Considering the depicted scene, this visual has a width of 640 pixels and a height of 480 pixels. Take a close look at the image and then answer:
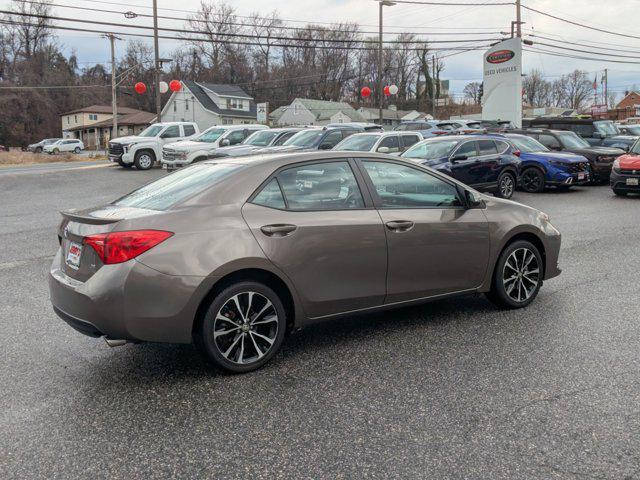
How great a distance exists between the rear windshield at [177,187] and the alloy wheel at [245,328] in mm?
857

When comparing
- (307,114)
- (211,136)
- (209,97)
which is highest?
(209,97)

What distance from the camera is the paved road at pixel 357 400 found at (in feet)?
10.0

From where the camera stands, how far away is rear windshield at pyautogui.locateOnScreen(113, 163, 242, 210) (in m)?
4.34

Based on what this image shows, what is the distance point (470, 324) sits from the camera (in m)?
5.29

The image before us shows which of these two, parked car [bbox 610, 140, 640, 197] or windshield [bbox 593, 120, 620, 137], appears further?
windshield [bbox 593, 120, 620, 137]

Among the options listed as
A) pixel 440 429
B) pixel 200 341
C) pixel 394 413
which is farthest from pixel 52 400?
pixel 440 429

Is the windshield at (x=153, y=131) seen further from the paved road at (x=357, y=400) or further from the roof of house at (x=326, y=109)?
the roof of house at (x=326, y=109)

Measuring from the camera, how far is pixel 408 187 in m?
5.07

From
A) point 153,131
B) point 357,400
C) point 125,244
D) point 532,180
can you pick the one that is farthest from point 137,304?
point 153,131

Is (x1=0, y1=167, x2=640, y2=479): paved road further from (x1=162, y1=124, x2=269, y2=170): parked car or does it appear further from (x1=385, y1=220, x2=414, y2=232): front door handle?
(x1=162, y1=124, x2=269, y2=170): parked car

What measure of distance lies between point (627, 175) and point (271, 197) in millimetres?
13284

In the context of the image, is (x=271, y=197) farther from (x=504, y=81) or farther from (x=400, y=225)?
(x=504, y=81)

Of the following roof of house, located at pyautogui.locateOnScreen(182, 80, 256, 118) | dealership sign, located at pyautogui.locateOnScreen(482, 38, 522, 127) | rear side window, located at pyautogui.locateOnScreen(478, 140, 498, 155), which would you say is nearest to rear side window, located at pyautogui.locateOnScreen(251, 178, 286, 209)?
rear side window, located at pyautogui.locateOnScreen(478, 140, 498, 155)

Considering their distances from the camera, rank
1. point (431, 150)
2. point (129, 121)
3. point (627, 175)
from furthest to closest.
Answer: point (129, 121) < point (431, 150) < point (627, 175)
